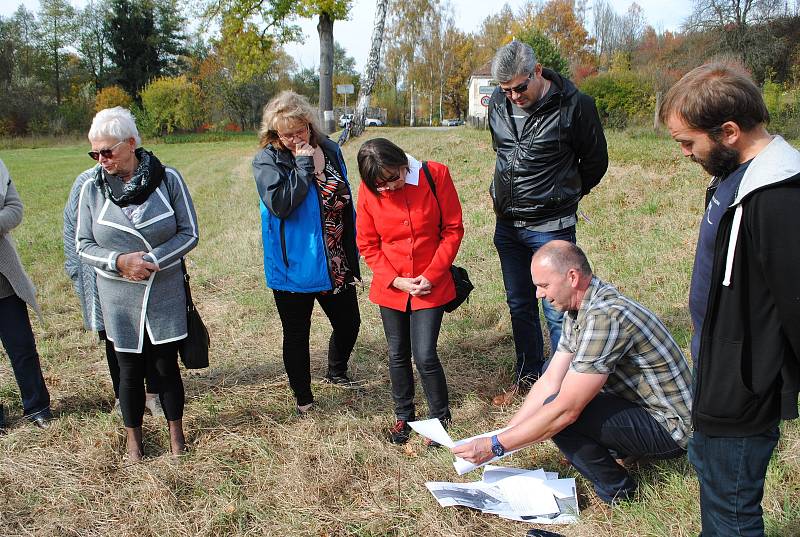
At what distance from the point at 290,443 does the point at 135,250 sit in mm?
1374

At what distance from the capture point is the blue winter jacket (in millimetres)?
3656

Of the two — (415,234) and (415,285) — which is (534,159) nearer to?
(415,234)

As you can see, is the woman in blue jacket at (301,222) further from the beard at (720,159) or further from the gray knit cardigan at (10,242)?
the beard at (720,159)

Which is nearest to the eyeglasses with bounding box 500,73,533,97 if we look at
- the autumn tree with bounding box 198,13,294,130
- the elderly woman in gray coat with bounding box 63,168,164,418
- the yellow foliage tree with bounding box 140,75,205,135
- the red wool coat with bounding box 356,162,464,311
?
the red wool coat with bounding box 356,162,464,311

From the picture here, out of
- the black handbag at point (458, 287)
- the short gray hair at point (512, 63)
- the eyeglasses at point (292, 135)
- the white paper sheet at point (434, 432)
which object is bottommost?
the white paper sheet at point (434, 432)

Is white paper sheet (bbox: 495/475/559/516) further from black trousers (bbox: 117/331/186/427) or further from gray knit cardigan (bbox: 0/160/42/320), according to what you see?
gray knit cardigan (bbox: 0/160/42/320)

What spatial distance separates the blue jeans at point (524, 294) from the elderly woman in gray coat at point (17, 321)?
9.91ft

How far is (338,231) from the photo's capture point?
3.96 m

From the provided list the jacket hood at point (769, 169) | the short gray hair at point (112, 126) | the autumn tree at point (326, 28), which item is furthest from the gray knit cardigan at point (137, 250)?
the autumn tree at point (326, 28)

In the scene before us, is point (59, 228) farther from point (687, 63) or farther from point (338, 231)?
point (687, 63)

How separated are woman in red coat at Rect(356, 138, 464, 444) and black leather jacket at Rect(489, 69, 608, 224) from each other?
18.1 inches

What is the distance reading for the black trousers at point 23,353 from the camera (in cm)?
398

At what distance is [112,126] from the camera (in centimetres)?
321

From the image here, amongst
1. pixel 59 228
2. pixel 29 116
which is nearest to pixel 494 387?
pixel 59 228
